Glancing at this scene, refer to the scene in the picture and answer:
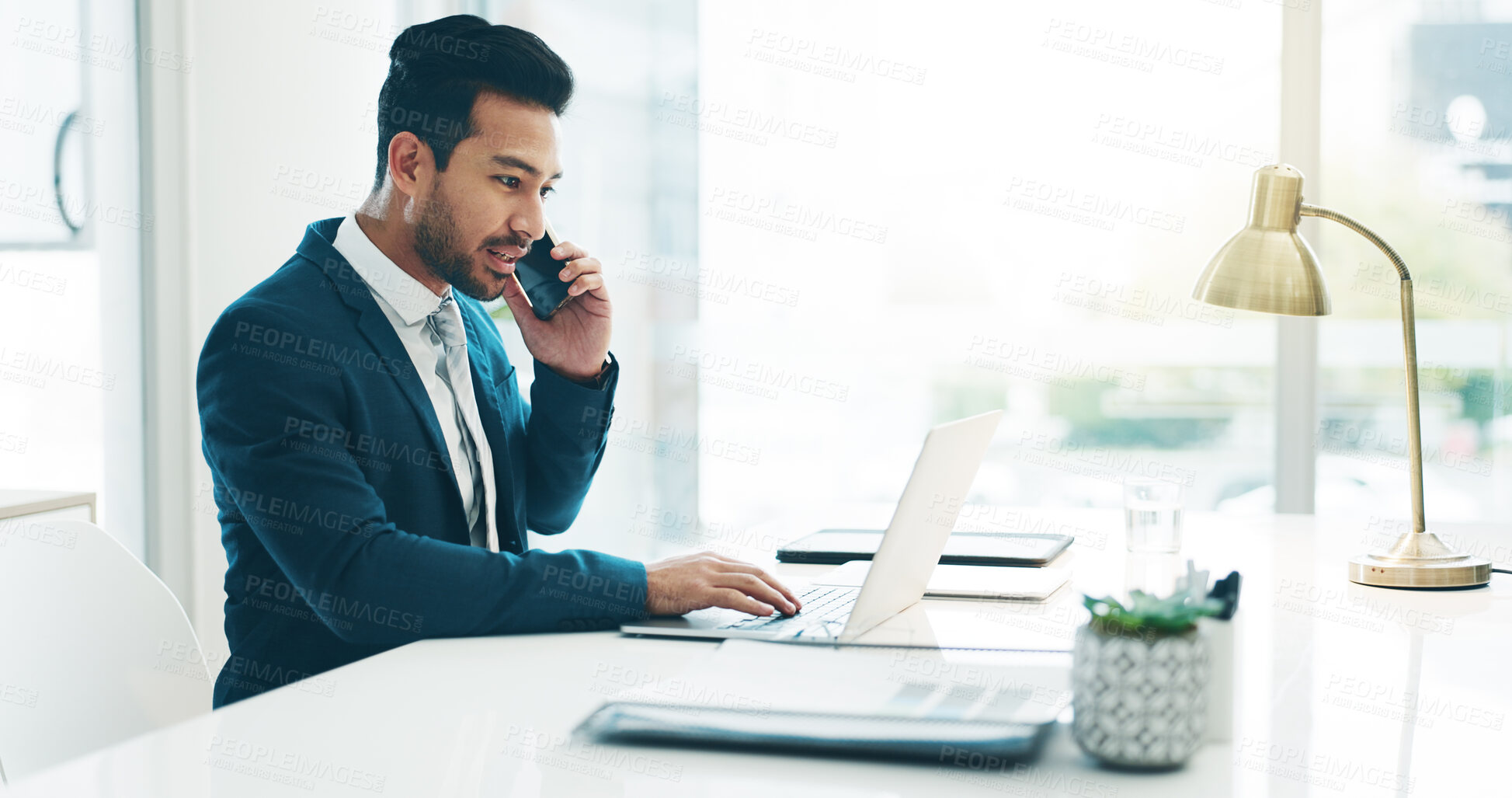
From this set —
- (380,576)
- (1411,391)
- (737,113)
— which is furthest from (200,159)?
(1411,391)

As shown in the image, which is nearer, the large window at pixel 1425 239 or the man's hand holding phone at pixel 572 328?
the man's hand holding phone at pixel 572 328

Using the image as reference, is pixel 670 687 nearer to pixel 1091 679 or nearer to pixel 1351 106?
pixel 1091 679

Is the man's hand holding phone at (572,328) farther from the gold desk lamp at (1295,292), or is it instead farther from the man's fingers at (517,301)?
the gold desk lamp at (1295,292)

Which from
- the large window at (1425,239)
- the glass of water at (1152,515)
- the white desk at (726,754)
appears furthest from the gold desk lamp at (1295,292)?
the large window at (1425,239)

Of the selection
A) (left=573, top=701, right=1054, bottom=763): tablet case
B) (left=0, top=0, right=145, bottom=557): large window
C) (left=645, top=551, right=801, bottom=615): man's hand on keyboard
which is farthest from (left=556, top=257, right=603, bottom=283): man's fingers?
(left=0, top=0, right=145, bottom=557): large window

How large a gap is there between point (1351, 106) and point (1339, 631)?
2117 millimetres

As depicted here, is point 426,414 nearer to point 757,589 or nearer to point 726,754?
point 757,589

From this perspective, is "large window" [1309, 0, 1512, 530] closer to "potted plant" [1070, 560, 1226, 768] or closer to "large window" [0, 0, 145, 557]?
"potted plant" [1070, 560, 1226, 768]

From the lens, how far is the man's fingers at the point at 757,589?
122 centimetres

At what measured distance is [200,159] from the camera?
9.15 feet

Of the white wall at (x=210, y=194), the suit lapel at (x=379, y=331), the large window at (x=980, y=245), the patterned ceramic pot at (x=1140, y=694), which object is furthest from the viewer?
the large window at (x=980, y=245)

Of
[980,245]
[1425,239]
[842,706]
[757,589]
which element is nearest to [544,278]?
[757,589]

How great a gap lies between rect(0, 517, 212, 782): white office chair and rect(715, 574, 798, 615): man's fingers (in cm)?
58

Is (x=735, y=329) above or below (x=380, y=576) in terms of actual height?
above
